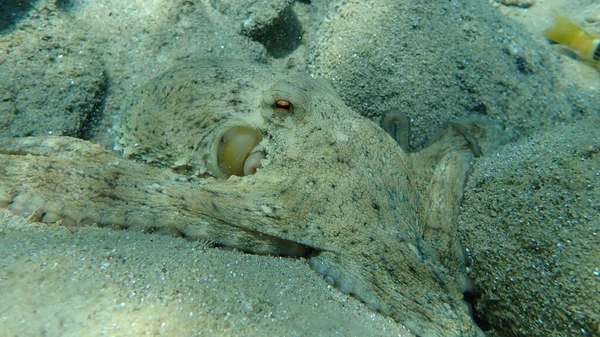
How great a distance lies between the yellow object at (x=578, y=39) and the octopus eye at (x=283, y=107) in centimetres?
387

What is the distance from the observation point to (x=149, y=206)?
2.07 m

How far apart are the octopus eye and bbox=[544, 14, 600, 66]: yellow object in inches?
152

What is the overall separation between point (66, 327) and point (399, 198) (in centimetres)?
183

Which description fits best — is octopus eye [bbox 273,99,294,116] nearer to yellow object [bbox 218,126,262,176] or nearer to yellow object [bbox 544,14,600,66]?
yellow object [bbox 218,126,262,176]

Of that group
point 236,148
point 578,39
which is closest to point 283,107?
point 236,148

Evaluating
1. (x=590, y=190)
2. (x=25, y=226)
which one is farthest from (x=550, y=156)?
(x=25, y=226)

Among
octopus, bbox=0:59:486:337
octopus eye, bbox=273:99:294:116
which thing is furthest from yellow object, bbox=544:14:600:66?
octopus eye, bbox=273:99:294:116

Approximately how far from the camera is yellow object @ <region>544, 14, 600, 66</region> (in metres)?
4.25

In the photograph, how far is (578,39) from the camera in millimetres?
4281

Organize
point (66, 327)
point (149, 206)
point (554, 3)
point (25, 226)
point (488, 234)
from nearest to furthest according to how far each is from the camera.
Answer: point (66, 327) → point (25, 226) → point (149, 206) → point (488, 234) → point (554, 3)

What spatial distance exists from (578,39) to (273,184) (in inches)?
166

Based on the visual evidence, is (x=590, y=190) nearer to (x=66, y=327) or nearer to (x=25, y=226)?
(x=66, y=327)

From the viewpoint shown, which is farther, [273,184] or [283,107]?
[283,107]

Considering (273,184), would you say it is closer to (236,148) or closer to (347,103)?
(236,148)
